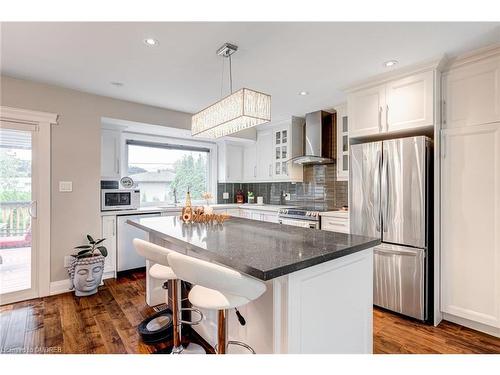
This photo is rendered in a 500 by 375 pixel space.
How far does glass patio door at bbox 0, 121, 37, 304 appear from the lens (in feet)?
9.16

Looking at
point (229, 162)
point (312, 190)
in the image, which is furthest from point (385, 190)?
point (229, 162)

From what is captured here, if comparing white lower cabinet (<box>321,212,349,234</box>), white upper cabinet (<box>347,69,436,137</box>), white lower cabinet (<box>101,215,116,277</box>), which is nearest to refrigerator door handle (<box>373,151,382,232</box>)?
white upper cabinet (<box>347,69,436,137</box>)

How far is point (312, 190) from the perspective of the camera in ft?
14.5

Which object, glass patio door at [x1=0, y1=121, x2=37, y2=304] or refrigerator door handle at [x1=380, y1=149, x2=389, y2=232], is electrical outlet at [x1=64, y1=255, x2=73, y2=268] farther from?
refrigerator door handle at [x1=380, y1=149, x2=389, y2=232]

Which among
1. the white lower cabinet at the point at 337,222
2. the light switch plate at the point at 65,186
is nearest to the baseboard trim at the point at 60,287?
the light switch plate at the point at 65,186

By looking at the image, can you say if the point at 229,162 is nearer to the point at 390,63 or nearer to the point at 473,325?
the point at 390,63

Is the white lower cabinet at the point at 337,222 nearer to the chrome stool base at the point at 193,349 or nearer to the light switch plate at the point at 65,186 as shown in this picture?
the chrome stool base at the point at 193,349

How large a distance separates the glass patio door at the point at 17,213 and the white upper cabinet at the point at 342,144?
3.72 m

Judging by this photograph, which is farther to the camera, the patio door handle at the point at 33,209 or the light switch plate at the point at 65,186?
the light switch plate at the point at 65,186

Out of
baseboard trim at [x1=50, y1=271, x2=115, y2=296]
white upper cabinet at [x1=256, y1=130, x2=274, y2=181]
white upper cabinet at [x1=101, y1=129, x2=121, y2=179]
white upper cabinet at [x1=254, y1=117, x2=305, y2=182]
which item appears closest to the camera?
baseboard trim at [x1=50, y1=271, x2=115, y2=296]

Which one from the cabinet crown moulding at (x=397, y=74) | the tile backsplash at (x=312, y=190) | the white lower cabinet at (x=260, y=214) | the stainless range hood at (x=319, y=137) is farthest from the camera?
the white lower cabinet at (x=260, y=214)

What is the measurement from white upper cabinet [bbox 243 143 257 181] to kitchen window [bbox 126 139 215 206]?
739 millimetres

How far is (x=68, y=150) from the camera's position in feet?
10.3

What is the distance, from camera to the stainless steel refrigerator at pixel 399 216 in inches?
93.8
